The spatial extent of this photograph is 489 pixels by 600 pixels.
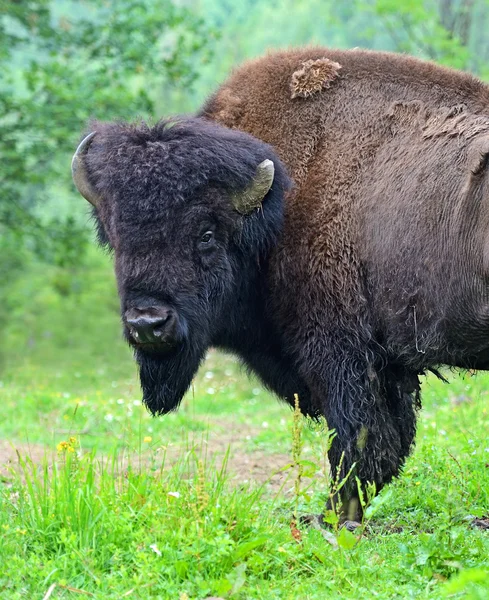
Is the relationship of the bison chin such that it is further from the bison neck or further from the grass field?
the grass field

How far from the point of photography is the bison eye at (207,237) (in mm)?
5004

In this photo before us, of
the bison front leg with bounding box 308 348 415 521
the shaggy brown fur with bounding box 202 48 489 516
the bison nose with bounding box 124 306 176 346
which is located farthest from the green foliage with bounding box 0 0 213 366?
the bison front leg with bounding box 308 348 415 521

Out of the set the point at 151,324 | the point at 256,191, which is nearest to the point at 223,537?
the point at 151,324

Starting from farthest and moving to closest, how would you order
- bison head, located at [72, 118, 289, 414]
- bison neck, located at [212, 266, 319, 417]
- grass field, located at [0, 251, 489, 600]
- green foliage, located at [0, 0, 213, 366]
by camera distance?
1. green foliage, located at [0, 0, 213, 366]
2. bison neck, located at [212, 266, 319, 417]
3. bison head, located at [72, 118, 289, 414]
4. grass field, located at [0, 251, 489, 600]

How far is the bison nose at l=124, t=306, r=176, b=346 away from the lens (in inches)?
183

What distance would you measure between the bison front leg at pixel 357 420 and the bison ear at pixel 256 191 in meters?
1.00

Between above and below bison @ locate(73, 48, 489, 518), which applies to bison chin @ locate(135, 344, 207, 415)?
below

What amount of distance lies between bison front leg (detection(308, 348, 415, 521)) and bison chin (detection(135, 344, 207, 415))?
30.0 inches

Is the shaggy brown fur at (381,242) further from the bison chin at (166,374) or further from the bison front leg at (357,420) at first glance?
the bison chin at (166,374)

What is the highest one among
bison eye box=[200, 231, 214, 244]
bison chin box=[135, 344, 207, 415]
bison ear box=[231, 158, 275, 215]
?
bison ear box=[231, 158, 275, 215]

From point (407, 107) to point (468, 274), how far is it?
1.15 meters

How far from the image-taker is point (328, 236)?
4.93 metres

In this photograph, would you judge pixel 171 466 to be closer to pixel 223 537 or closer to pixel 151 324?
pixel 151 324

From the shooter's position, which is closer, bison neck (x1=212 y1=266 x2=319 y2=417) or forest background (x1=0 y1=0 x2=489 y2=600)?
forest background (x1=0 y1=0 x2=489 y2=600)
